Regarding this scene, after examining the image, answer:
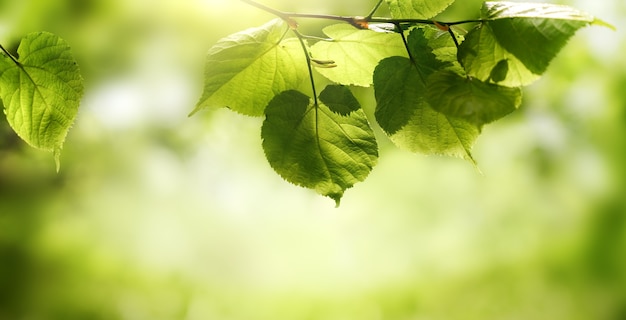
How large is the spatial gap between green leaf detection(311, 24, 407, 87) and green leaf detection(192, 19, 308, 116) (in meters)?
0.02

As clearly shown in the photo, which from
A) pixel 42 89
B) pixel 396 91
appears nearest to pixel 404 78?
pixel 396 91

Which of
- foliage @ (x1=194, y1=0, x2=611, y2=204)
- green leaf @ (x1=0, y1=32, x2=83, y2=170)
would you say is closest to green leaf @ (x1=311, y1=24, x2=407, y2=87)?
foliage @ (x1=194, y1=0, x2=611, y2=204)

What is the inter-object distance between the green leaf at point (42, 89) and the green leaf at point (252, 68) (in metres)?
0.09

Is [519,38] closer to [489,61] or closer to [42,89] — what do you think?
[489,61]

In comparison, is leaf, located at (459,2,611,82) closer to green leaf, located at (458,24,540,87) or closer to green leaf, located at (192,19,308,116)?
green leaf, located at (458,24,540,87)

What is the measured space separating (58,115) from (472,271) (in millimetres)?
4919

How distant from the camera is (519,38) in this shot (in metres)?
0.22

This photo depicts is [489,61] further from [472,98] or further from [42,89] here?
[42,89]

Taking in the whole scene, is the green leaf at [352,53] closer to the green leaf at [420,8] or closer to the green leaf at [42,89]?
the green leaf at [420,8]

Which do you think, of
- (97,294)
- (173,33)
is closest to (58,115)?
(173,33)

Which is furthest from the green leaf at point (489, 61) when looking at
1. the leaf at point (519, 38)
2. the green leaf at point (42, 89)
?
the green leaf at point (42, 89)

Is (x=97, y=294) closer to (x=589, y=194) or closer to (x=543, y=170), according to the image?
(x=543, y=170)

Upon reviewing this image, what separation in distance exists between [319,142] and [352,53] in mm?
56

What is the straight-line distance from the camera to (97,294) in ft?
13.6
